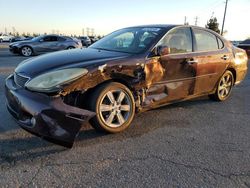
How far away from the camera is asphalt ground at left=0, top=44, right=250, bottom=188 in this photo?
2754mm

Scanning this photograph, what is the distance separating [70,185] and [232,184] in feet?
5.14

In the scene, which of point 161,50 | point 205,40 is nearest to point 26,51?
point 205,40

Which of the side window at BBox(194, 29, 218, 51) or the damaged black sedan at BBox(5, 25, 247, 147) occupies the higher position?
the side window at BBox(194, 29, 218, 51)

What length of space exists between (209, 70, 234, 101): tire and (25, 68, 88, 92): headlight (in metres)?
3.34

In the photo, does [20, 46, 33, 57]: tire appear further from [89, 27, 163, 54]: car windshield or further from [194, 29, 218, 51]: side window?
[194, 29, 218, 51]: side window

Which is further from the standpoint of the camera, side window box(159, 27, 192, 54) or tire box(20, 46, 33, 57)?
tire box(20, 46, 33, 57)

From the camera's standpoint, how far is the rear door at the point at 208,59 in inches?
199

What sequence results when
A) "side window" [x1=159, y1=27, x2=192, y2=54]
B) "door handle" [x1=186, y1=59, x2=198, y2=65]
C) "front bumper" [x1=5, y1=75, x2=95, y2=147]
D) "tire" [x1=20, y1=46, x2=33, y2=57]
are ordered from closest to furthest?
1. "front bumper" [x1=5, y1=75, x2=95, y2=147]
2. "side window" [x1=159, y1=27, x2=192, y2=54]
3. "door handle" [x1=186, y1=59, x2=198, y2=65]
4. "tire" [x1=20, y1=46, x2=33, y2=57]

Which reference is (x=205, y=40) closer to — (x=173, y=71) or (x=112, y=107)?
(x=173, y=71)

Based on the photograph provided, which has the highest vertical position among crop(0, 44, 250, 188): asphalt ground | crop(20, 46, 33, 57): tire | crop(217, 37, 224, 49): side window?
crop(217, 37, 224, 49): side window

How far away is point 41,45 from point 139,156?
49.6ft

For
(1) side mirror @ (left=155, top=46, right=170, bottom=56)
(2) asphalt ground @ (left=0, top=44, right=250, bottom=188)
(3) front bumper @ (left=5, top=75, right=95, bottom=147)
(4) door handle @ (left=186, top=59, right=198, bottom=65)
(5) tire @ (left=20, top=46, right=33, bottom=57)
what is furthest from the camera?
(5) tire @ (left=20, top=46, right=33, bottom=57)

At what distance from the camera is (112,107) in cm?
384

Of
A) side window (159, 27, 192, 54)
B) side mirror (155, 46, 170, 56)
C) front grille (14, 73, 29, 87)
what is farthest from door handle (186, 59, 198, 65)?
front grille (14, 73, 29, 87)
